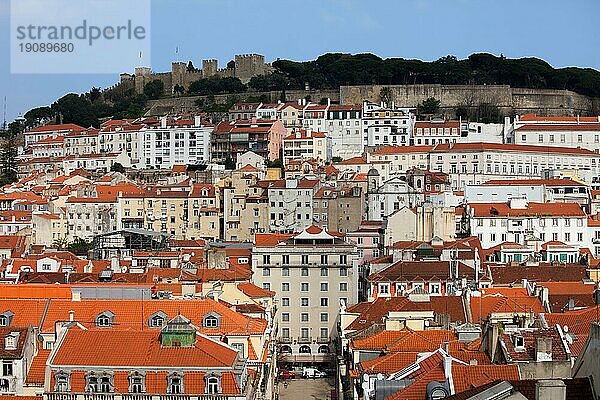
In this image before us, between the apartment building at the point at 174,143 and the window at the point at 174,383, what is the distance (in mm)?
76654

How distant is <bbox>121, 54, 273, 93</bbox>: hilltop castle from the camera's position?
430ft

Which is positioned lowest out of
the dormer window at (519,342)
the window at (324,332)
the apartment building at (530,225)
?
the window at (324,332)

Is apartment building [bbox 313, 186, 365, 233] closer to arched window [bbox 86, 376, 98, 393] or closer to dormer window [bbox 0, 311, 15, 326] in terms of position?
dormer window [bbox 0, 311, 15, 326]

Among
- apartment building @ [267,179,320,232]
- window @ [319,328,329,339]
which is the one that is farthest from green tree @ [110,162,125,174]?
window @ [319,328,329,339]

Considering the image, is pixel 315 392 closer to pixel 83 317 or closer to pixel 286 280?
pixel 286 280

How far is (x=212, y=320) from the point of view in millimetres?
33125

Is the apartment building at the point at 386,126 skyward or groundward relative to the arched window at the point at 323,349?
skyward

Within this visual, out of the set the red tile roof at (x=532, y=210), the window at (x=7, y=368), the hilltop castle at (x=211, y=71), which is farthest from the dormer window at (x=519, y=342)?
the hilltop castle at (x=211, y=71)

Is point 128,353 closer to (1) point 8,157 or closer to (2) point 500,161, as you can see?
(2) point 500,161

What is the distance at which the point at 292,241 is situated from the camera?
58.3m

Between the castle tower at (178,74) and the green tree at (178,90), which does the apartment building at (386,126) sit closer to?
the green tree at (178,90)

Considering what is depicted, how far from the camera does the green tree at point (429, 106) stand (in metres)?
114

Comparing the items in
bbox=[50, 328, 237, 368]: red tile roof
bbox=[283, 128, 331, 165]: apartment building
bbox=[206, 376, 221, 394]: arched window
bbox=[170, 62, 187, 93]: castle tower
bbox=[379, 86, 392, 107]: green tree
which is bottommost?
bbox=[206, 376, 221, 394]: arched window

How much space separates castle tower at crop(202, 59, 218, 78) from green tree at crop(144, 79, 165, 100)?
15.0 feet
